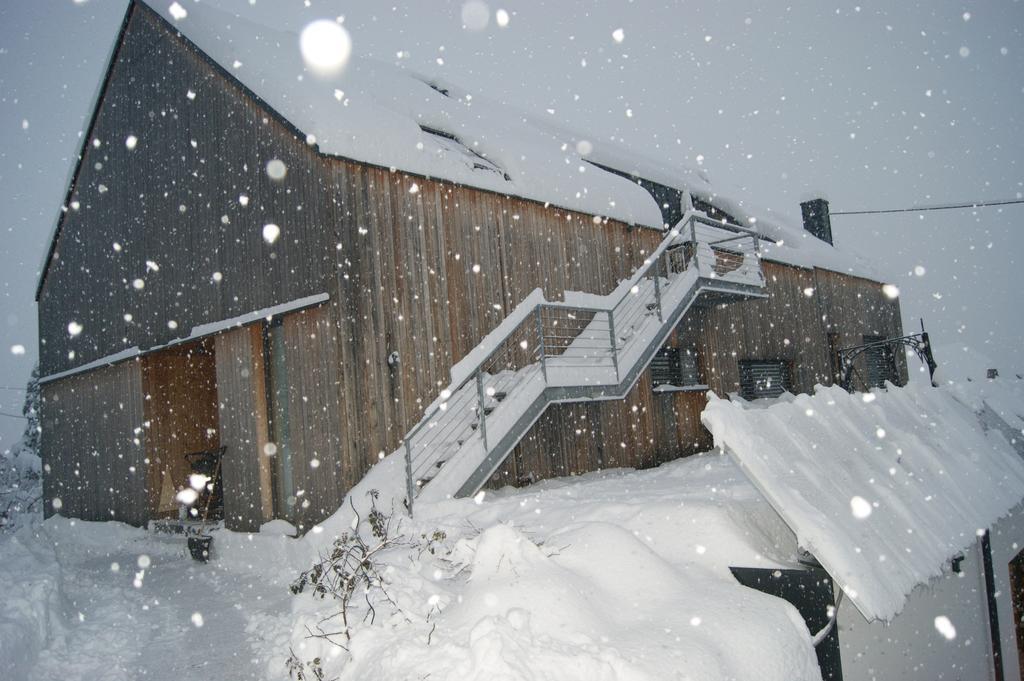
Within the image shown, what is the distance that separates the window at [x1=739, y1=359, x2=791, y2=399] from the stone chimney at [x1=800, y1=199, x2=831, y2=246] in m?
8.89

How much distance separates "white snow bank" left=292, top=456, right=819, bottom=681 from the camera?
3.36 m

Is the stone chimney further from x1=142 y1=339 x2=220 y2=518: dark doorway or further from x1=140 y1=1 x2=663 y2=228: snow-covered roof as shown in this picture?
x1=142 y1=339 x2=220 y2=518: dark doorway

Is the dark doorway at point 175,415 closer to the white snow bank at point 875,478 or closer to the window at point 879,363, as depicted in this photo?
the white snow bank at point 875,478

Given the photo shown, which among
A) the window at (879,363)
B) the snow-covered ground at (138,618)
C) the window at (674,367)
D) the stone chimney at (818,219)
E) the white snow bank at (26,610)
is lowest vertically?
the snow-covered ground at (138,618)

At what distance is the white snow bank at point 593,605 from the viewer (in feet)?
11.0

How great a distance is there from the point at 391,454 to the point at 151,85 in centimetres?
955

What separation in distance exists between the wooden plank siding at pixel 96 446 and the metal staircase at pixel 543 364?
25.5 feet

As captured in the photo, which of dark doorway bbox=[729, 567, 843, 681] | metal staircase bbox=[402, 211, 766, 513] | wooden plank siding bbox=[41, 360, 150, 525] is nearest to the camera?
dark doorway bbox=[729, 567, 843, 681]

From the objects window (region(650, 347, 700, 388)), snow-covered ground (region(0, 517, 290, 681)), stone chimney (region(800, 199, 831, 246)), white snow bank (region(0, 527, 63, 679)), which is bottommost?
snow-covered ground (region(0, 517, 290, 681))

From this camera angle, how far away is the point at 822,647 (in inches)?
165

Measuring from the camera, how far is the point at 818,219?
76.2ft

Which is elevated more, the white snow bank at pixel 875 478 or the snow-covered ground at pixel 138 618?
the white snow bank at pixel 875 478

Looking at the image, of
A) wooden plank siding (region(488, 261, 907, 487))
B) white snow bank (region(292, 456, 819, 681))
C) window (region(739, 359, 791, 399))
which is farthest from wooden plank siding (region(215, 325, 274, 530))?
window (region(739, 359, 791, 399))

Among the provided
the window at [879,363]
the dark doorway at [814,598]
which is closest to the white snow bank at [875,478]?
the dark doorway at [814,598]
